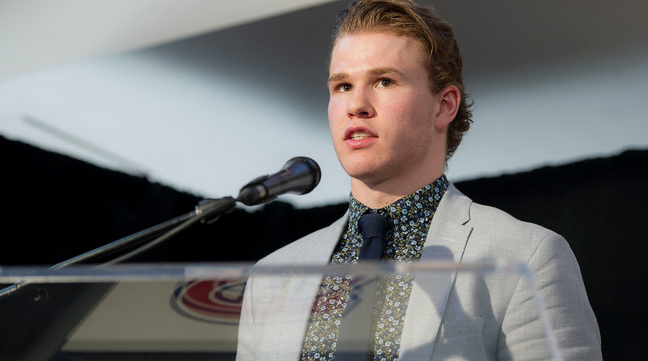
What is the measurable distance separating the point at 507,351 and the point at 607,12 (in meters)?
1.90

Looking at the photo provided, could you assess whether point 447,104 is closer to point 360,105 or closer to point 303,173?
point 360,105

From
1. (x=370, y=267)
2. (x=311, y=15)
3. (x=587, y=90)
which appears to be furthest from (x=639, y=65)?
(x=370, y=267)

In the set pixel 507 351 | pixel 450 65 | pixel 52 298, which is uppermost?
pixel 450 65

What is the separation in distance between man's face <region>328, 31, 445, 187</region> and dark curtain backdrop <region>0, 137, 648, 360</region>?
1488mm

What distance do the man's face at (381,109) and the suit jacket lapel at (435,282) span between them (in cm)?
9

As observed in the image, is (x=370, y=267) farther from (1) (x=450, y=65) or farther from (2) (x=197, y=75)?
(2) (x=197, y=75)

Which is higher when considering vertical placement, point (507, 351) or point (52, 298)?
point (52, 298)

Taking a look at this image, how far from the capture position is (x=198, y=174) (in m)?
3.61

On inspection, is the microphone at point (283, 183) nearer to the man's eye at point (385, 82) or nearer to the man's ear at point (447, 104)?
the man's eye at point (385, 82)

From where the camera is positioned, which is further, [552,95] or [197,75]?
[197,75]

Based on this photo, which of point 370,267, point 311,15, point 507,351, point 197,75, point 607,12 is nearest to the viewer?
point 370,267

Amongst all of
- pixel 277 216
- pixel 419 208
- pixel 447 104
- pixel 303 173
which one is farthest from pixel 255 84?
pixel 303 173

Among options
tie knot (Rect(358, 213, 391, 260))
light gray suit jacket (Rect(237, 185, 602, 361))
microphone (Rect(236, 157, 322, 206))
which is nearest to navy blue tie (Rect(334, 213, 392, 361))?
light gray suit jacket (Rect(237, 185, 602, 361))

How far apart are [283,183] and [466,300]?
0.96ft
